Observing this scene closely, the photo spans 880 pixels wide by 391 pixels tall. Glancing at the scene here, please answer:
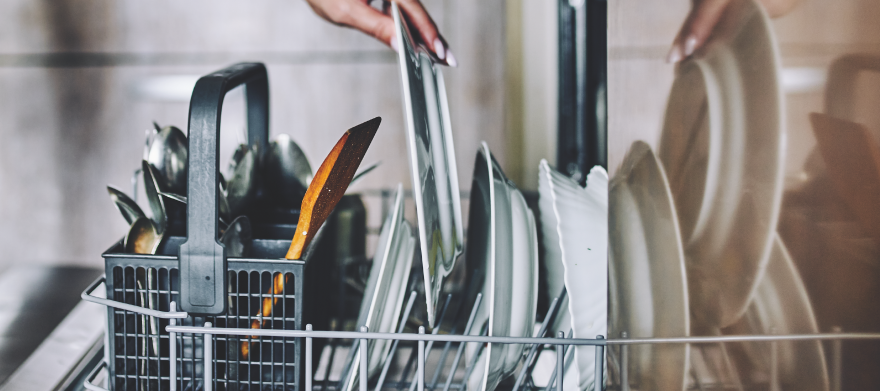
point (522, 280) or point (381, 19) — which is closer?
point (522, 280)

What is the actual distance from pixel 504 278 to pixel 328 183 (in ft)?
0.48

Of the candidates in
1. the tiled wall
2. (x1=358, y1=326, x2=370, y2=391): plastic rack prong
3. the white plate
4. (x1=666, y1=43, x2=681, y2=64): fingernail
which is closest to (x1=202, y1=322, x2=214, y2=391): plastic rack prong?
(x1=358, y1=326, x2=370, y2=391): plastic rack prong

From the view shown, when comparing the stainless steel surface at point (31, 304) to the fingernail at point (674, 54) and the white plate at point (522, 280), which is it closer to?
the white plate at point (522, 280)

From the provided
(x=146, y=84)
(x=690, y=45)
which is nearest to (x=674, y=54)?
(x=690, y=45)

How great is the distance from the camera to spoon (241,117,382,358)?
1.31 ft

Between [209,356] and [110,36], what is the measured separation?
0.98 metres

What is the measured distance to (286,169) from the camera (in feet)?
1.93

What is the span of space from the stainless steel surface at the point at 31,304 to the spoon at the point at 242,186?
1.01 feet

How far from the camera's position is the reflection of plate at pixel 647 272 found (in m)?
0.26

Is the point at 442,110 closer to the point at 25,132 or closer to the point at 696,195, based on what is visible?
the point at 696,195

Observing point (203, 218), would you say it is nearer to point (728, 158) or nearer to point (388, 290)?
point (388, 290)

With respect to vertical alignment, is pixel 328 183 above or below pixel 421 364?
above

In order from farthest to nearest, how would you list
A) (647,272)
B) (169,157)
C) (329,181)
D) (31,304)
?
(31,304), (169,157), (329,181), (647,272)

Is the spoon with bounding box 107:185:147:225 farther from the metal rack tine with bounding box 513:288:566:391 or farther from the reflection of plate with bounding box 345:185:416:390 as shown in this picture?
the metal rack tine with bounding box 513:288:566:391
